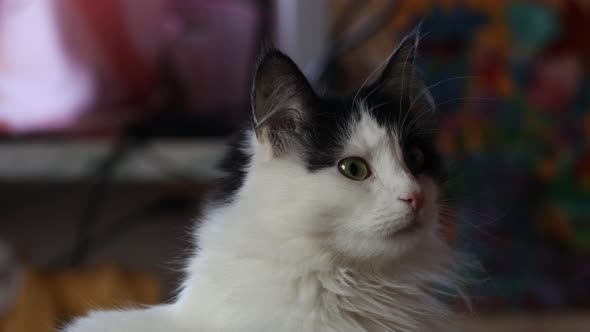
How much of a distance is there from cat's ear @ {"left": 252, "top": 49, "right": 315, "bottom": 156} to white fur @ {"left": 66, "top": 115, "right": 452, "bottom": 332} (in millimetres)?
20

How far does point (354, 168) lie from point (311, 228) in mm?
81

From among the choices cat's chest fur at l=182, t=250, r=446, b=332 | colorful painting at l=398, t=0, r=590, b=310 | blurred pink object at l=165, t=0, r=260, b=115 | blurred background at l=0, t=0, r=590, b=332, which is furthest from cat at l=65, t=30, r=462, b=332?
colorful painting at l=398, t=0, r=590, b=310

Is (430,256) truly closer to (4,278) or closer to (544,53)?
(4,278)

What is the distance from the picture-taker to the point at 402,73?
0.78 metres

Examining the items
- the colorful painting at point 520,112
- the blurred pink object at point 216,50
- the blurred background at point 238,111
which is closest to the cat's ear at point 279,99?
the blurred background at point 238,111

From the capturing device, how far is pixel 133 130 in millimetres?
1640

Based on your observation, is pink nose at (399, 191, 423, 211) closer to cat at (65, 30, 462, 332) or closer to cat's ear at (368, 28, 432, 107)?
cat at (65, 30, 462, 332)

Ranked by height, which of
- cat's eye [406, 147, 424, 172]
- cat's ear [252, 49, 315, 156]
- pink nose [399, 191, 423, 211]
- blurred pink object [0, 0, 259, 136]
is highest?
blurred pink object [0, 0, 259, 136]

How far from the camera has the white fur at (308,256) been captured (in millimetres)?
663

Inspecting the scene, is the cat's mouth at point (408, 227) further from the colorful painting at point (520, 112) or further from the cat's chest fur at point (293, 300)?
the colorful painting at point (520, 112)

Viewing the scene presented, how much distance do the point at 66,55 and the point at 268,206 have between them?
1.03 metres

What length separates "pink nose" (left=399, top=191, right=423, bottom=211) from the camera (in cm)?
67

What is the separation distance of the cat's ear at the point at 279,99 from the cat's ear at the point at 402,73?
11 centimetres

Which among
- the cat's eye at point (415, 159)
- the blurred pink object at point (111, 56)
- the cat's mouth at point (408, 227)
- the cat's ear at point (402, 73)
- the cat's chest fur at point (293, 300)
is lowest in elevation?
the cat's chest fur at point (293, 300)
